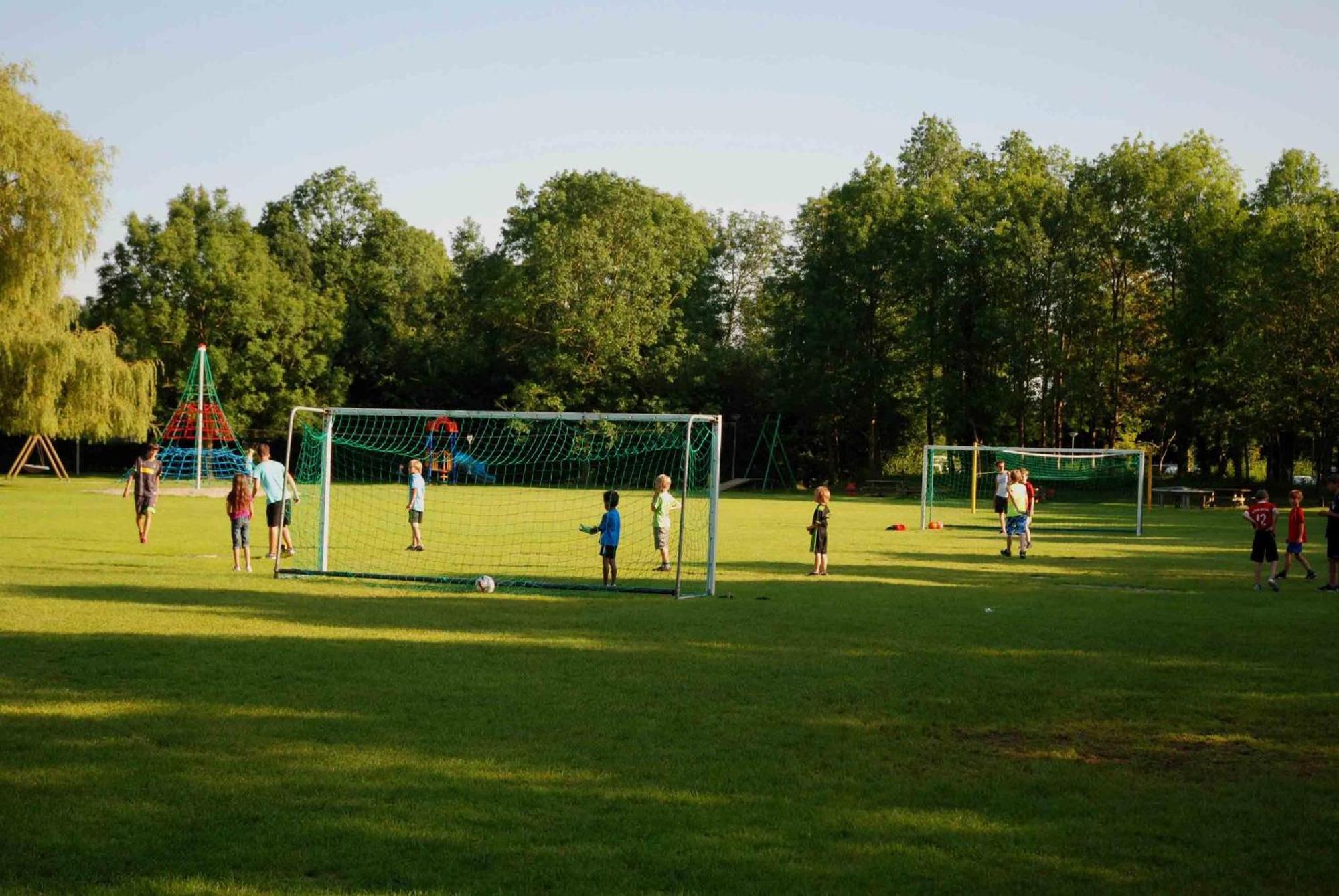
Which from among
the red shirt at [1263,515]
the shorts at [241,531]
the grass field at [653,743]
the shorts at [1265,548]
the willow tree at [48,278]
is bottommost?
the grass field at [653,743]

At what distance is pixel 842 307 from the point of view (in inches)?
2391

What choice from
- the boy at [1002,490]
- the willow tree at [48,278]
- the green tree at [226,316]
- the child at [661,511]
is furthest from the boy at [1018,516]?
the green tree at [226,316]

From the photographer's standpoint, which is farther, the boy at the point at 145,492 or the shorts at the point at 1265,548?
the boy at the point at 145,492

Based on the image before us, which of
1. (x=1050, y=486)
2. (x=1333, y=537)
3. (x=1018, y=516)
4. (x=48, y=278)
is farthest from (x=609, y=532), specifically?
(x=1050, y=486)

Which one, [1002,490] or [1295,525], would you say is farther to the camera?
[1002,490]

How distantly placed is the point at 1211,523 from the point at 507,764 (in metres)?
32.7

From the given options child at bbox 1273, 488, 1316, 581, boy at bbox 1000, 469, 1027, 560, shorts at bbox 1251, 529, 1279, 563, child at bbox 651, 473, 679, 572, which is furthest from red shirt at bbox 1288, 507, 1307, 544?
child at bbox 651, 473, 679, 572

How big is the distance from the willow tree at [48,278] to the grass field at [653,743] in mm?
26868

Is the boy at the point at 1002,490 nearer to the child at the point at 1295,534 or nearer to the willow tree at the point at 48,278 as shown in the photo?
the child at the point at 1295,534

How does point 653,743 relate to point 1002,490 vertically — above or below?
below

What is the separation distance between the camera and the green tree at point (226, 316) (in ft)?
205

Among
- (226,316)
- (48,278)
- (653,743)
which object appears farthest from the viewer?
(226,316)

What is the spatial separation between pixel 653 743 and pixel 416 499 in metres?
14.8

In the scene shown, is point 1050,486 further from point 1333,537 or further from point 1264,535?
point 1264,535
